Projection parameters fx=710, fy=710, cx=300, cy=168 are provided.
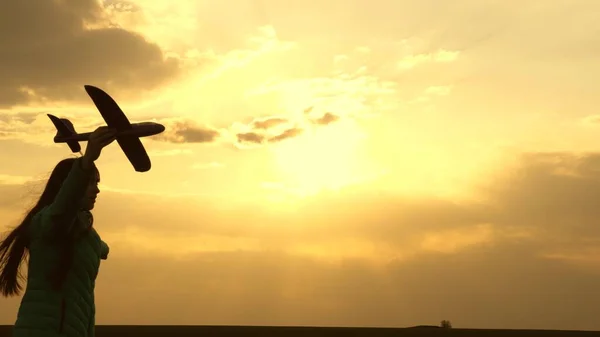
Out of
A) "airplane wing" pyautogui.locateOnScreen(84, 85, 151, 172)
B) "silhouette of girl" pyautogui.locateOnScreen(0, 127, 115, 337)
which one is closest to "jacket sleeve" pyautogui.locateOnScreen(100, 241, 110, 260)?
"silhouette of girl" pyautogui.locateOnScreen(0, 127, 115, 337)

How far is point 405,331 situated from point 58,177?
25527mm

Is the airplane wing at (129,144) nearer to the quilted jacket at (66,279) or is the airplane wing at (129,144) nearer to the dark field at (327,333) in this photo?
the quilted jacket at (66,279)

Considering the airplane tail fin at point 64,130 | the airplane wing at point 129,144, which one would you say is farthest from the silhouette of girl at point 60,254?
the airplane tail fin at point 64,130

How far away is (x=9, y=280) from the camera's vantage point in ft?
20.7

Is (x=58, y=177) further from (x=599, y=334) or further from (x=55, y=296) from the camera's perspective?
(x=599, y=334)

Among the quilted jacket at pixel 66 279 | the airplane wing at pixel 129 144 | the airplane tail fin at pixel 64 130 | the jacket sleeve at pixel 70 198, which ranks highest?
the airplane tail fin at pixel 64 130

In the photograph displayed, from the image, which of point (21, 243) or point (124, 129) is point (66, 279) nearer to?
point (21, 243)

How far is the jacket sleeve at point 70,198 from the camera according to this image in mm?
5570

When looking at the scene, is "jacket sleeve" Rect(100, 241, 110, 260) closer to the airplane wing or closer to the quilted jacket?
the quilted jacket

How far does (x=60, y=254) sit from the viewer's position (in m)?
5.96

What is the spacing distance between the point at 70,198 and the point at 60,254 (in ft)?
2.05

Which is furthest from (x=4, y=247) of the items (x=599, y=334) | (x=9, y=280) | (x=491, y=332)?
(x=599, y=334)

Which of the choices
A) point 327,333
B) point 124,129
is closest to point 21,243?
point 124,129

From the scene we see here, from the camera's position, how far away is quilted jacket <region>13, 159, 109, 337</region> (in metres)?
5.67
